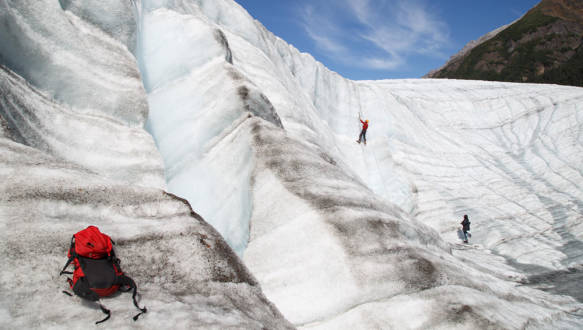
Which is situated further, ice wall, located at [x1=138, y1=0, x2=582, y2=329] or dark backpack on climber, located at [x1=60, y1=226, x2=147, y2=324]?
ice wall, located at [x1=138, y1=0, x2=582, y2=329]

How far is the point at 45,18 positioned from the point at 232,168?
3.55m

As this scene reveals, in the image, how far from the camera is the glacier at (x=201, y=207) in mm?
2406

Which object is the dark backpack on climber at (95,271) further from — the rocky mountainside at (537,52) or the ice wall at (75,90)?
the rocky mountainside at (537,52)

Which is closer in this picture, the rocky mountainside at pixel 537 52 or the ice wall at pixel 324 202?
the ice wall at pixel 324 202

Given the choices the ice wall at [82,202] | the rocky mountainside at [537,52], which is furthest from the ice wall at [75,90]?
the rocky mountainside at [537,52]

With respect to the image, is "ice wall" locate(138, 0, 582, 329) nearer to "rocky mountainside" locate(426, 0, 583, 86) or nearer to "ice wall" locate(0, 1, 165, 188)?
"ice wall" locate(0, 1, 165, 188)

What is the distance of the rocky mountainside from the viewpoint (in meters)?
55.8

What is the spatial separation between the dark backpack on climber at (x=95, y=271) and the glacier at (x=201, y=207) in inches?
3.6

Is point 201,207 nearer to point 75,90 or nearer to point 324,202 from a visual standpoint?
point 324,202

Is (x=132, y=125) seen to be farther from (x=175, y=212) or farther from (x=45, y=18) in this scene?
(x=175, y=212)

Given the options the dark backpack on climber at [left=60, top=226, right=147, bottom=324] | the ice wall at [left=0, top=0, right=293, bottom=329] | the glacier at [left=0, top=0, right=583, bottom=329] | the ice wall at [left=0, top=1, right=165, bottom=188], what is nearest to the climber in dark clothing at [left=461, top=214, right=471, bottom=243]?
the glacier at [left=0, top=0, right=583, bottom=329]

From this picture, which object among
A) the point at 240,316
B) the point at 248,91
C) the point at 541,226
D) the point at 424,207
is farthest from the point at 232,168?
the point at 541,226

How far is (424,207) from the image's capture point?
11961 millimetres

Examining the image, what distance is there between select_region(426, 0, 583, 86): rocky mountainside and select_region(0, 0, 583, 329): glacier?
6142cm
